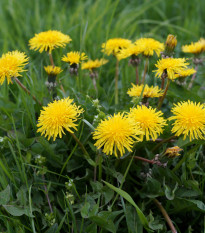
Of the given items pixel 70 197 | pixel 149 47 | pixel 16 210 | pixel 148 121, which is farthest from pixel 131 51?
pixel 16 210

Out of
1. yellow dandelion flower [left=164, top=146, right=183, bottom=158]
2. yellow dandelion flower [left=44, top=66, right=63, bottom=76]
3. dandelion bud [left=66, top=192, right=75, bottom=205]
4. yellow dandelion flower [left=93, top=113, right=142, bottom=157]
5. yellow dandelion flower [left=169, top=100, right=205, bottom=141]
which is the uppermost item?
yellow dandelion flower [left=44, top=66, right=63, bottom=76]

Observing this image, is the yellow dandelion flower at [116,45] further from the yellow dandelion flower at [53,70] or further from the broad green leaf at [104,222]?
the broad green leaf at [104,222]

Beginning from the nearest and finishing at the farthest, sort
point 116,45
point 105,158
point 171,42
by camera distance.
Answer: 1. point 105,158
2. point 171,42
3. point 116,45

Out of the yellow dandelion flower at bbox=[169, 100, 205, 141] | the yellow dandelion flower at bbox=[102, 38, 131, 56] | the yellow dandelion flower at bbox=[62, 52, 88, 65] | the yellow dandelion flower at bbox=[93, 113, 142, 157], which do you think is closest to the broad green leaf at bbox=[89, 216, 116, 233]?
the yellow dandelion flower at bbox=[93, 113, 142, 157]

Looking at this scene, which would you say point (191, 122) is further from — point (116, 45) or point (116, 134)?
point (116, 45)

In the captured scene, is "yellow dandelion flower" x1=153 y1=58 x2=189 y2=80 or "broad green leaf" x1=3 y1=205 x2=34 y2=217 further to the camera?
"yellow dandelion flower" x1=153 y1=58 x2=189 y2=80

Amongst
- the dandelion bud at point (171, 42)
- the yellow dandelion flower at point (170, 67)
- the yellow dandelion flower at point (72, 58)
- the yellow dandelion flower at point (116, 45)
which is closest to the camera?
the yellow dandelion flower at point (170, 67)

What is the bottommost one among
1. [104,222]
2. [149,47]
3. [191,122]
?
[104,222]

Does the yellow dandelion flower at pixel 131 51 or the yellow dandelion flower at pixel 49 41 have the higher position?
the yellow dandelion flower at pixel 49 41

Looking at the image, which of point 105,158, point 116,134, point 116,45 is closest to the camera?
point 116,134

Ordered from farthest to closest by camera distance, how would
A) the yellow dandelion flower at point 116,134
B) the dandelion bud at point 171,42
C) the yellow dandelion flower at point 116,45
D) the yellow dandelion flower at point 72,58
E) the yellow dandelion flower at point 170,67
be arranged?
1. the yellow dandelion flower at point 116,45
2. the yellow dandelion flower at point 72,58
3. the dandelion bud at point 171,42
4. the yellow dandelion flower at point 170,67
5. the yellow dandelion flower at point 116,134

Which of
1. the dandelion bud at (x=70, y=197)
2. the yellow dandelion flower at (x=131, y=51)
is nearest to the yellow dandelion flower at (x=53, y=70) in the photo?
the yellow dandelion flower at (x=131, y=51)

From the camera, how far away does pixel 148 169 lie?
1.09 m

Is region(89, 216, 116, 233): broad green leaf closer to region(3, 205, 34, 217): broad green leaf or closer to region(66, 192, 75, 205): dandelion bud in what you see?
region(66, 192, 75, 205): dandelion bud
